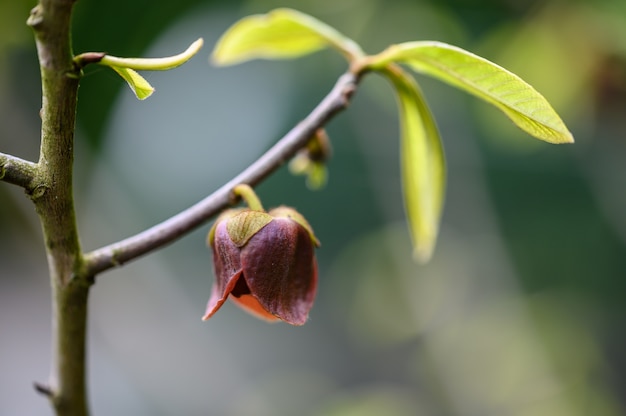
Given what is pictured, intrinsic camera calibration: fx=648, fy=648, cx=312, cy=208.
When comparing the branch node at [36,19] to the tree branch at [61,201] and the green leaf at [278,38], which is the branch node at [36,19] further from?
the green leaf at [278,38]

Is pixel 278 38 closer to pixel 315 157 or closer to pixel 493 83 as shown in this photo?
pixel 315 157

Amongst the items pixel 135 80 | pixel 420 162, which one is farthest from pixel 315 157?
pixel 135 80

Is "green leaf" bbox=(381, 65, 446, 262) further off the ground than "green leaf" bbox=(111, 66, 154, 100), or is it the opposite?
"green leaf" bbox=(111, 66, 154, 100)

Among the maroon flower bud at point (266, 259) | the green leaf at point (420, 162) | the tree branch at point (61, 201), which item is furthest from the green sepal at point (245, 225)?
the green leaf at point (420, 162)

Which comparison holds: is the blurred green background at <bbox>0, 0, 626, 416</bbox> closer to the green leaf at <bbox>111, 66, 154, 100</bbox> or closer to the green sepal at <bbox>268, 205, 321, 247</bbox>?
the green sepal at <bbox>268, 205, 321, 247</bbox>

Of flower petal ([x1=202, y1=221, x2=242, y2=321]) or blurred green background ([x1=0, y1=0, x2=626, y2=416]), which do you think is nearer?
flower petal ([x1=202, y1=221, x2=242, y2=321])

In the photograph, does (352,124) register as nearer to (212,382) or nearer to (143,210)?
(143,210)

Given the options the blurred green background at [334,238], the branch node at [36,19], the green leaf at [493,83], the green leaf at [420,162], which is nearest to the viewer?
the branch node at [36,19]

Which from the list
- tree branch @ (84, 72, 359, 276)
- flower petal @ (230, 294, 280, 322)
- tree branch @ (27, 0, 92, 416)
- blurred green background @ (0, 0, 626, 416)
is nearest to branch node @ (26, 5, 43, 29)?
tree branch @ (27, 0, 92, 416)
